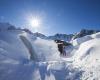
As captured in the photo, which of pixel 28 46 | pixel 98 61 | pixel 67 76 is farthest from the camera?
pixel 28 46

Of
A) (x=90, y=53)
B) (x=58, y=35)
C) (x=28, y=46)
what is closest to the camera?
(x=90, y=53)

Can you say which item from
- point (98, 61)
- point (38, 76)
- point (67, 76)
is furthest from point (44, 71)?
point (98, 61)

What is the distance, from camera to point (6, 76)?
27.3 feet

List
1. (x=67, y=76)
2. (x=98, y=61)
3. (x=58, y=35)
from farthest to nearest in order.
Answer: (x=58, y=35) → (x=98, y=61) → (x=67, y=76)

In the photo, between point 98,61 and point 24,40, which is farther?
point 24,40

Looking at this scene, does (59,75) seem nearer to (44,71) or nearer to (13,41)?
(44,71)

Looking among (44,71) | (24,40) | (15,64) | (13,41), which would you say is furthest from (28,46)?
(44,71)

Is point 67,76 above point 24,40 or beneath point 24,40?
beneath

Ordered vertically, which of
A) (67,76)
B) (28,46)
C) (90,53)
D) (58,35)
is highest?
(58,35)

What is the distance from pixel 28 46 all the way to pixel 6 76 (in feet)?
20.0

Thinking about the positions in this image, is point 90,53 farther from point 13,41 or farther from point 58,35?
point 58,35

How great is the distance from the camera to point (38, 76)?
27.5 feet

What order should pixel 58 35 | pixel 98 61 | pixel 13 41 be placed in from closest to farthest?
pixel 98 61, pixel 13 41, pixel 58 35

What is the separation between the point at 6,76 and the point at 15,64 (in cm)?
156
